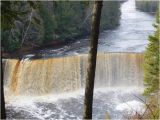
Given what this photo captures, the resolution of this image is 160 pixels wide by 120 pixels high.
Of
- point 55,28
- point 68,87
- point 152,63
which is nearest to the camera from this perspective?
point 152,63

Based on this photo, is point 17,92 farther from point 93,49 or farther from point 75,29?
point 75,29

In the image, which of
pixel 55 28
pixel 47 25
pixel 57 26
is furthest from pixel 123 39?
pixel 47 25

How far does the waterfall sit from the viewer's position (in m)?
26.1

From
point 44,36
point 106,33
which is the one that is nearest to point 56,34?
point 44,36

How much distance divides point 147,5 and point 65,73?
4005 centimetres

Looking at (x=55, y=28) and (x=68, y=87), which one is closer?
(x=68, y=87)

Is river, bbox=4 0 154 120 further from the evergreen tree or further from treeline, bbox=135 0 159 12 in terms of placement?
treeline, bbox=135 0 159 12

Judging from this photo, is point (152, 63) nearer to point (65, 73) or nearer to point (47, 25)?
point (65, 73)

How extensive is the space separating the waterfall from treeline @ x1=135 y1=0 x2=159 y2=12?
35049mm

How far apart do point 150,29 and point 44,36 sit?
42.3ft

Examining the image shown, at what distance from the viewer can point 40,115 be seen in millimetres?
21281

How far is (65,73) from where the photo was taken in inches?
1066

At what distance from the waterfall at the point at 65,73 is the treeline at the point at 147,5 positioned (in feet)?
115

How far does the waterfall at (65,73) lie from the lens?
2609 centimetres
